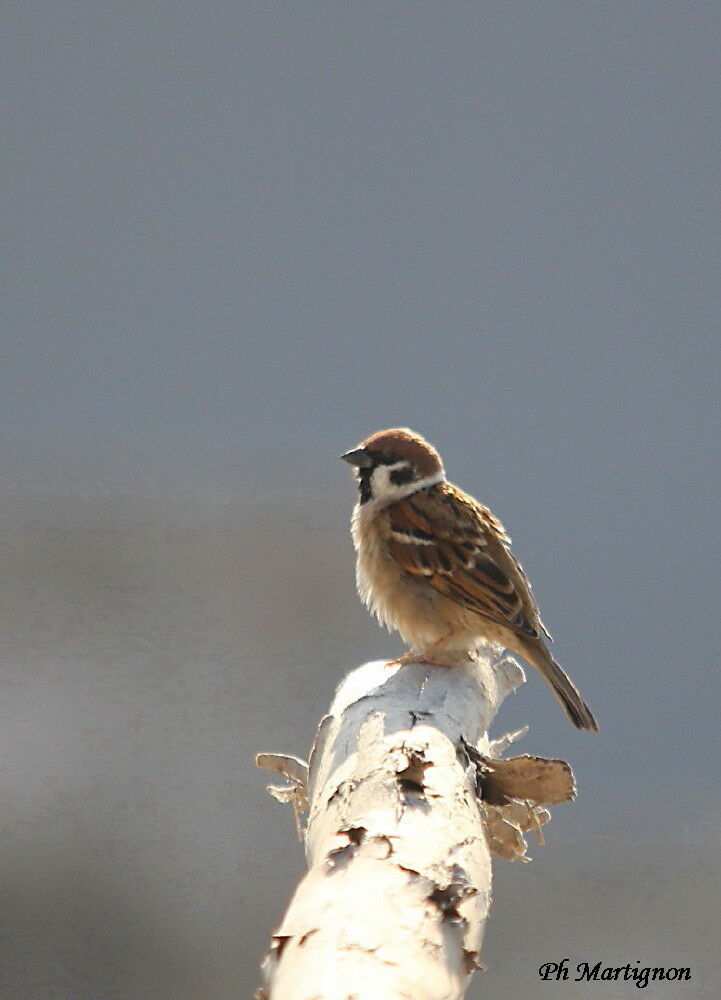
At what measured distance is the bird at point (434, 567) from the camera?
351 centimetres

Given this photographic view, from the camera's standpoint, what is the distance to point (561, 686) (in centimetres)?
342

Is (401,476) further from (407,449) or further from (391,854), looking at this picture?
(391,854)

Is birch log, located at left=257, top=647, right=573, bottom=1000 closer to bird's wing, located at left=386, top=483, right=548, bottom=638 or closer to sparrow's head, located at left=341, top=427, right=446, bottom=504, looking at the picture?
bird's wing, located at left=386, top=483, right=548, bottom=638

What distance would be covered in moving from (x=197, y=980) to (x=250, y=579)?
319 centimetres

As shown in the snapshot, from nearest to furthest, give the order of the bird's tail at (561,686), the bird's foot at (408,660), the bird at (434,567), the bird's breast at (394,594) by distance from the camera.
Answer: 1. the bird's foot at (408,660)
2. the bird's tail at (561,686)
3. the bird at (434,567)
4. the bird's breast at (394,594)

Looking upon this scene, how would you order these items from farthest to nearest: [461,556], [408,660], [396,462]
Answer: [396,462] < [461,556] < [408,660]

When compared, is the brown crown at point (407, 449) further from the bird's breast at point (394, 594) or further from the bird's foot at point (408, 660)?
the bird's foot at point (408, 660)

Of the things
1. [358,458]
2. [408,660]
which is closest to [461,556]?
[358,458]

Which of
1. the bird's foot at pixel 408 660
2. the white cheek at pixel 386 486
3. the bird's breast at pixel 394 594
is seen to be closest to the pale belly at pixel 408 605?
the bird's breast at pixel 394 594

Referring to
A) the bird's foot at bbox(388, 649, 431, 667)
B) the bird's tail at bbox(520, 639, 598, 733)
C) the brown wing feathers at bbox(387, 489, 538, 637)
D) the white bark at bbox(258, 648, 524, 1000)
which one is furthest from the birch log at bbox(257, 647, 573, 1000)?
the brown wing feathers at bbox(387, 489, 538, 637)

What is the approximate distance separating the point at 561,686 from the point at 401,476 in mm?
879

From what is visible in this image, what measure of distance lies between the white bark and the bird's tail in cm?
67

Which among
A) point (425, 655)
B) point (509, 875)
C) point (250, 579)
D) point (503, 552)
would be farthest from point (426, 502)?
point (250, 579)

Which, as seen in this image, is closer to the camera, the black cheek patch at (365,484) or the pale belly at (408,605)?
the pale belly at (408,605)
